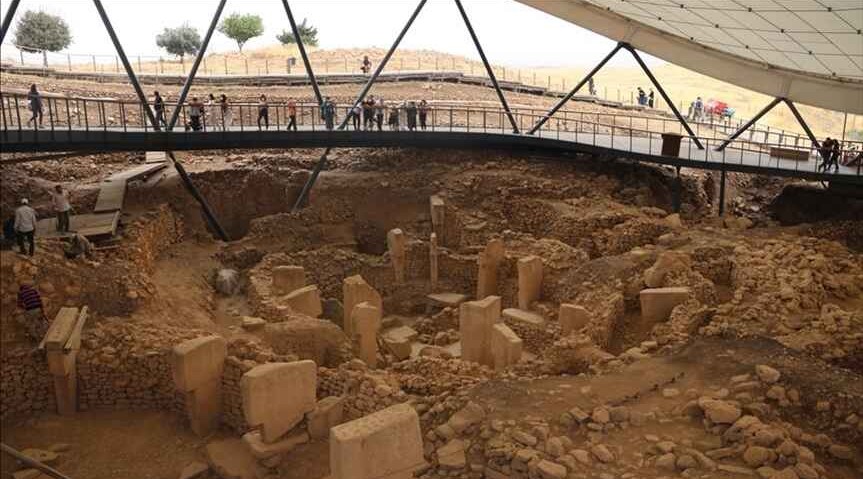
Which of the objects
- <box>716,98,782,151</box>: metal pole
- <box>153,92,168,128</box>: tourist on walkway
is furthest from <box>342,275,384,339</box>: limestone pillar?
<box>716,98,782,151</box>: metal pole

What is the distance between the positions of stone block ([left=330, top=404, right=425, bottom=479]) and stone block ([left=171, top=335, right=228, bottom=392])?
12.6ft

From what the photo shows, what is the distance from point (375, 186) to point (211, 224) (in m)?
4.19

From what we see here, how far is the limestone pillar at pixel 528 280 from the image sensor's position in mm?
15070

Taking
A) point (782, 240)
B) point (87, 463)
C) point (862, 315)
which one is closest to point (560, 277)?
point (782, 240)

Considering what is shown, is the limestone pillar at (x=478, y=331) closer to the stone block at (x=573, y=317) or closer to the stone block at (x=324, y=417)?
the stone block at (x=573, y=317)

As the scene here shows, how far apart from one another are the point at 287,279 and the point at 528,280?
4715 millimetres

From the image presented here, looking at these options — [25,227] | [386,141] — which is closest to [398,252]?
[386,141]

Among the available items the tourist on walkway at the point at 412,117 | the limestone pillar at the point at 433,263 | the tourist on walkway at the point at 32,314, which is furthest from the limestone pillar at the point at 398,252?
the tourist on walkway at the point at 32,314

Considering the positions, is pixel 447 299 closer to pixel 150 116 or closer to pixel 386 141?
pixel 386 141

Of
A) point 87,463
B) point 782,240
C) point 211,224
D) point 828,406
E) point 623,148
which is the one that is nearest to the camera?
point 828,406

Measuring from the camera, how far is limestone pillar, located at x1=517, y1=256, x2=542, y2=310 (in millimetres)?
15070

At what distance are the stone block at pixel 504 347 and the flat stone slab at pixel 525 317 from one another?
1.98 m

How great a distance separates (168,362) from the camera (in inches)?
443

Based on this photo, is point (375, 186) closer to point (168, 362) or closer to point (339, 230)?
point (339, 230)
